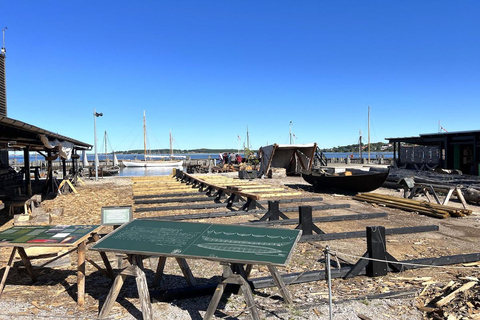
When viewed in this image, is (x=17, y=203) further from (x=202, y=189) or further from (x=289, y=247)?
(x=289, y=247)

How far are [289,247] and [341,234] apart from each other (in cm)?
395

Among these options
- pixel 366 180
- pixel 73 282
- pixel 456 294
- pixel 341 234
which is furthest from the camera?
pixel 366 180

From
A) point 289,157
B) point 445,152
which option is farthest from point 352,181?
point 289,157

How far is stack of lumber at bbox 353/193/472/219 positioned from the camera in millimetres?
9748

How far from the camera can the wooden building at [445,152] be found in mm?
19367

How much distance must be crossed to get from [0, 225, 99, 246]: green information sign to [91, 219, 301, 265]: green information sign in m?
0.59

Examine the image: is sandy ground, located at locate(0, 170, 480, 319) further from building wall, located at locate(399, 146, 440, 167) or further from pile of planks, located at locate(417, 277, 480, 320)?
→ building wall, located at locate(399, 146, 440, 167)

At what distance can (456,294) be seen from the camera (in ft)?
13.4

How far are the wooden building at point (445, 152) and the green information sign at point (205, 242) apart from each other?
18974mm

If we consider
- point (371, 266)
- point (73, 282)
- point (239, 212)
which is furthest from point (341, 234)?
point (73, 282)

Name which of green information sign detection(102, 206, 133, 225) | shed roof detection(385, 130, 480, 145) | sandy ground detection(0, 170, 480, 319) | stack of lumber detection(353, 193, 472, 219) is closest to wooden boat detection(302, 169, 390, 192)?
stack of lumber detection(353, 193, 472, 219)

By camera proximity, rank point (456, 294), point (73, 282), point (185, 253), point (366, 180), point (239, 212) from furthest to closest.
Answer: point (366, 180), point (239, 212), point (73, 282), point (456, 294), point (185, 253)

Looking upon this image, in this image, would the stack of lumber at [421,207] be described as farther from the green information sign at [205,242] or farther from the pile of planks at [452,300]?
the green information sign at [205,242]

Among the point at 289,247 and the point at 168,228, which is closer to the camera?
the point at 289,247
